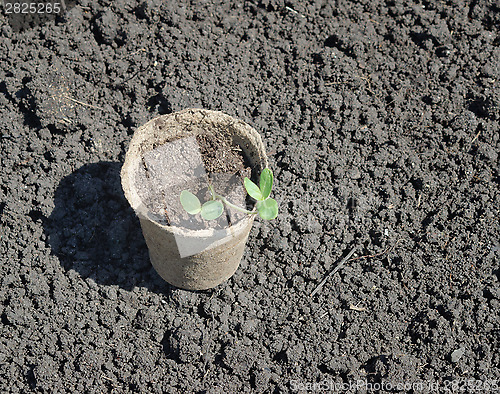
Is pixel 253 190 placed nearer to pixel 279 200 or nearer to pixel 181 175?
pixel 181 175

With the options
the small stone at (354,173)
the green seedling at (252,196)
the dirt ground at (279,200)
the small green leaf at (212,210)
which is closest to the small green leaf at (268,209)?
the green seedling at (252,196)

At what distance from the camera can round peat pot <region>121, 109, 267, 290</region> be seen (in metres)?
1.80

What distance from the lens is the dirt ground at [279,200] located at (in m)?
2.25

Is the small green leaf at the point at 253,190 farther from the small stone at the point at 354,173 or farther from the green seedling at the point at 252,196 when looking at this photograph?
the small stone at the point at 354,173

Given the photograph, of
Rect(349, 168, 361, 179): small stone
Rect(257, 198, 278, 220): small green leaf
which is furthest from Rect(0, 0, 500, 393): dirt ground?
Rect(257, 198, 278, 220): small green leaf

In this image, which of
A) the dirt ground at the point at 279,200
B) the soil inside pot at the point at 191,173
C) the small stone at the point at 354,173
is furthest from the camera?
the small stone at the point at 354,173

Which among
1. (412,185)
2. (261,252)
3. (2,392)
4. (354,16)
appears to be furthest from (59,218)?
(354,16)

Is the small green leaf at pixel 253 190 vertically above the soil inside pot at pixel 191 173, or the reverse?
the small green leaf at pixel 253 190

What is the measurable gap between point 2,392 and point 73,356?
1.09 feet

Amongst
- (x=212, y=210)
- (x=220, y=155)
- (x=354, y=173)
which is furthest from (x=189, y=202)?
(x=354, y=173)

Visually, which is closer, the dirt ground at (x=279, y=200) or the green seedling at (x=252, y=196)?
the green seedling at (x=252, y=196)

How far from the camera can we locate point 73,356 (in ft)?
7.32

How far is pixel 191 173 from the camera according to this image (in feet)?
6.53

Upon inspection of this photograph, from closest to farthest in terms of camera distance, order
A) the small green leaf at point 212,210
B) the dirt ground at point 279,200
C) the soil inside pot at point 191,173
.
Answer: the small green leaf at point 212,210
the soil inside pot at point 191,173
the dirt ground at point 279,200
